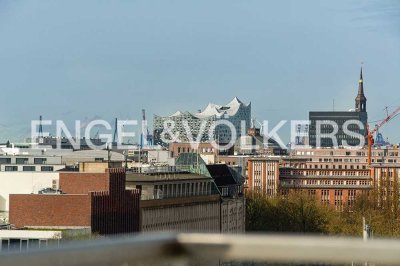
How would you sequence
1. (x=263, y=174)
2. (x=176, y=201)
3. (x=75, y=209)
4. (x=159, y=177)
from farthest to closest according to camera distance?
1. (x=263, y=174)
2. (x=176, y=201)
3. (x=159, y=177)
4. (x=75, y=209)

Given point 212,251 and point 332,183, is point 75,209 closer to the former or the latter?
point 212,251

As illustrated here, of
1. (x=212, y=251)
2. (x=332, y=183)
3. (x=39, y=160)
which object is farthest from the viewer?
→ (x=332, y=183)

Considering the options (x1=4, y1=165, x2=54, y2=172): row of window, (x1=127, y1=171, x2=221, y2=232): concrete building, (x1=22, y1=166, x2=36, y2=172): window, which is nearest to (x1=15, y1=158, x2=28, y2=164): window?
(x1=4, y1=165, x2=54, y2=172): row of window

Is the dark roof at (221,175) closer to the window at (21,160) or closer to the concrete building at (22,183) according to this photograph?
the window at (21,160)

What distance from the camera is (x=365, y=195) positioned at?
138 meters

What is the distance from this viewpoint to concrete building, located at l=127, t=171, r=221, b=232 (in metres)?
69.3

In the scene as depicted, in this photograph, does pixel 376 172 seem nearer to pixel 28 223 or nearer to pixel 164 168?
pixel 164 168

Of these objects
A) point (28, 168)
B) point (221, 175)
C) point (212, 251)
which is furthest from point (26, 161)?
point (212, 251)

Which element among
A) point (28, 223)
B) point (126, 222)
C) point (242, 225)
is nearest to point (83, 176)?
point (126, 222)

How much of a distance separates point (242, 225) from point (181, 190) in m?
27.2

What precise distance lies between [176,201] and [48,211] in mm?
19619

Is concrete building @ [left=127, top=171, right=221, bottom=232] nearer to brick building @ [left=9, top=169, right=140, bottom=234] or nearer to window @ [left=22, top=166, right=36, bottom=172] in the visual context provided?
brick building @ [left=9, top=169, right=140, bottom=234]

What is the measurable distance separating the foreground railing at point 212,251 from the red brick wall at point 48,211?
5176cm

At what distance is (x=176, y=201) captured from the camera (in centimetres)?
7481
